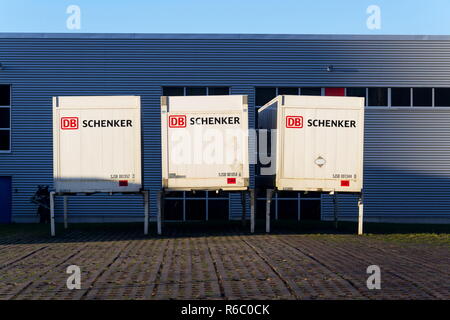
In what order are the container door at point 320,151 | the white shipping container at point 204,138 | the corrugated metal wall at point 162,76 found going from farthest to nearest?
1. the corrugated metal wall at point 162,76
2. the container door at point 320,151
3. the white shipping container at point 204,138

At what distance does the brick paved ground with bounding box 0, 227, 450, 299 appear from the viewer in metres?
9.02

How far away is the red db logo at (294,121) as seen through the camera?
1808 cm

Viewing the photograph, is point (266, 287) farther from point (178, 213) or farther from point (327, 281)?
point (178, 213)

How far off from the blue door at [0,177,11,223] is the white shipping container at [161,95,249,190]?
13901 millimetres

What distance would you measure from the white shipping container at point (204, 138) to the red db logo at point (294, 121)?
1.17m

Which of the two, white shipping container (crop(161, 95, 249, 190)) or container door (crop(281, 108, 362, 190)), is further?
container door (crop(281, 108, 362, 190))

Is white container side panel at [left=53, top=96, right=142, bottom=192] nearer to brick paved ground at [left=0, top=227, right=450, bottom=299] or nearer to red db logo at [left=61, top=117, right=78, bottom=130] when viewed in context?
red db logo at [left=61, top=117, right=78, bottom=130]

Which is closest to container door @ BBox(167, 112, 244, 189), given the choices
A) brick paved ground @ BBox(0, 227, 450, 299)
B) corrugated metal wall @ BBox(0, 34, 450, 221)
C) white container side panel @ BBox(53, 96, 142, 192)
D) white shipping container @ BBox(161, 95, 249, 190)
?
white shipping container @ BBox(161, 95, 249, 190)

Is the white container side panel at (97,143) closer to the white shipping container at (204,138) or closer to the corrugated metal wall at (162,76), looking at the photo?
the white shipping container at (204,138)

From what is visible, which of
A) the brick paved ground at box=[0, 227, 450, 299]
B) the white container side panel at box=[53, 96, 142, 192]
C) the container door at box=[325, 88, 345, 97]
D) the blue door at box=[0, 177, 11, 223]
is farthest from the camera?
the container door at box=[325, 88, 345, 97]

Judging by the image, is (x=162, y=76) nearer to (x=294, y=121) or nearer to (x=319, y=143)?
(x=294, y=121)

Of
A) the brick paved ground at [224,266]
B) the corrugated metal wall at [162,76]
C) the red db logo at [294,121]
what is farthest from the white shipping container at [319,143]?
the corrugated metal wall at [162,76]
